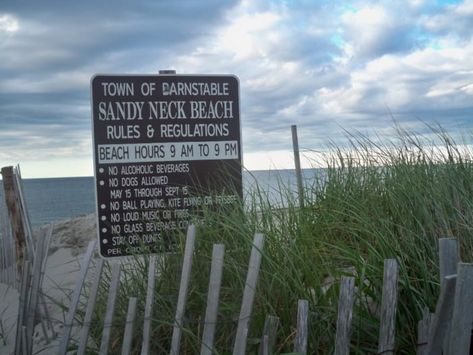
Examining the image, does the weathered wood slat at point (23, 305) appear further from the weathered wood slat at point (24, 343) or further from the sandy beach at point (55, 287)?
the sandy beach at point (55, 287)

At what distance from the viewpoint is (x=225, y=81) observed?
6.29 metres

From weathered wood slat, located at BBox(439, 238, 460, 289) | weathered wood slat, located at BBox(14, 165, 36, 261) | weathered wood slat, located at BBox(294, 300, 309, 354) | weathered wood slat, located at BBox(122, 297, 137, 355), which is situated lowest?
weathered wood slat, located at BBox(122, 297, 137, 355)

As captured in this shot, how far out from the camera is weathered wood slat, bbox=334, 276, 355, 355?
310 cm

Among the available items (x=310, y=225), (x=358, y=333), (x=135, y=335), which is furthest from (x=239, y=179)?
(x=358, y=333)

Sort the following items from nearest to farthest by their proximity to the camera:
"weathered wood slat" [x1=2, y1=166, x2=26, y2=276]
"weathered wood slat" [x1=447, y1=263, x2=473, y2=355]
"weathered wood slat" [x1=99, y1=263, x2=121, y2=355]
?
1. "weathered wood slat" [x1=447, y1=263, x2=473, y2=355]
2. "weathered wood slat" [x1=99, y1=263, x2=121, y2=355]
3. "weathered wood slat" [x1=2, y1=166, x2=26, y2=276]

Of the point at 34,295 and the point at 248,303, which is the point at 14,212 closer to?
the point at 34,295

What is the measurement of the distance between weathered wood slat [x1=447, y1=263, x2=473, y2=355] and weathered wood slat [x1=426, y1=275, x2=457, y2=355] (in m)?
0.06

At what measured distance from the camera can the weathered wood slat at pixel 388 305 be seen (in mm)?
3104

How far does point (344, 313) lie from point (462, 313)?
54 cm

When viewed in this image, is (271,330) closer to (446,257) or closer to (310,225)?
(446,257)

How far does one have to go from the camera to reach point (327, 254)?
4.25m

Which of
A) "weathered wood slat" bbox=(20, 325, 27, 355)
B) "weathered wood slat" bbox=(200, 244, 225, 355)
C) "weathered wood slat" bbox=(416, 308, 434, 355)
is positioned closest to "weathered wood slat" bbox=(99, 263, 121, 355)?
"weathered wood slat" bbox=(200, 244, 225, 355)

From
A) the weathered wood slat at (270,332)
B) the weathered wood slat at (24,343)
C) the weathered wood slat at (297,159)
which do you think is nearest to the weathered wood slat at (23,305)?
the weathered wood slat at (24,343)

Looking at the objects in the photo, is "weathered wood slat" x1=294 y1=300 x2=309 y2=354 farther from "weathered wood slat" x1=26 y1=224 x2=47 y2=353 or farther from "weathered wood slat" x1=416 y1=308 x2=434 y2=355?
"weathered wood slat" x1=26 y1=224 x2=47 y2=353
